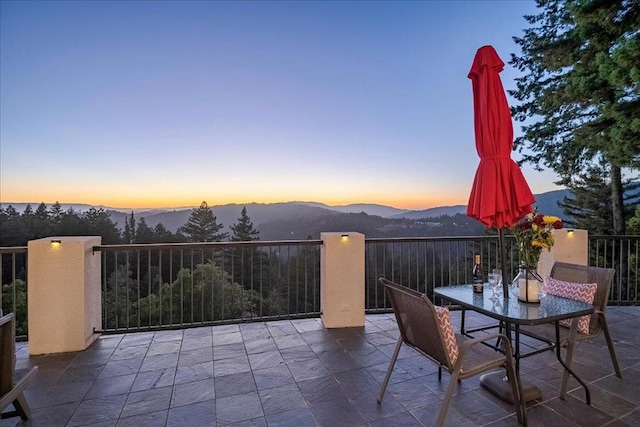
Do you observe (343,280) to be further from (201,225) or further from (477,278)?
(201,225)

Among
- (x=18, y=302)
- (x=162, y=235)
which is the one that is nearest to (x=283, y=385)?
(x=18, y=302)

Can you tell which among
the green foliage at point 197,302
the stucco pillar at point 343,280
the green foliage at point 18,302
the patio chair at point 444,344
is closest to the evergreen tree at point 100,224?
the green foliage at point 197,302

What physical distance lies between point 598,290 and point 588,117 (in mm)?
8843

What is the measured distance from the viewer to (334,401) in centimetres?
234

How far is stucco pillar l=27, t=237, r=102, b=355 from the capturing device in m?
3.25

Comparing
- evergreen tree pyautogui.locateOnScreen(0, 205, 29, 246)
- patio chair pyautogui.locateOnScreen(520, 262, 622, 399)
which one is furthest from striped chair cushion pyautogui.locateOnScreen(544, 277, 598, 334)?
evergreen tree pyautogui.locateOnScreen(0, 205, 29, 246)

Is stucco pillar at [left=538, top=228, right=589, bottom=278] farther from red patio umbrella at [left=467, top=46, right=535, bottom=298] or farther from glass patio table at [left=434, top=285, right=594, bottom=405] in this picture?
red patio umbrella at [left=467, top=46, right=535, bottom=298]

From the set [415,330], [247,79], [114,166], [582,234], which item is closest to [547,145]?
[582,234]

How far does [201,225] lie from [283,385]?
10.9m

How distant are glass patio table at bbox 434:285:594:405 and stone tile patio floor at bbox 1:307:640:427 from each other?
86 millimetres

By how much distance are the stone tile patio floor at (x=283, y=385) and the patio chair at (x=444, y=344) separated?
405 mm

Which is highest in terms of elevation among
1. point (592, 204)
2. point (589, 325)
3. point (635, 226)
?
point (592, 204)

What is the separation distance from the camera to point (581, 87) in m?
7.49

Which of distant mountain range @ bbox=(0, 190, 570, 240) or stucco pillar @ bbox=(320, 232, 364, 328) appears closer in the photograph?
stucco pillar @ bbox=(320, 232, 364, 328)
